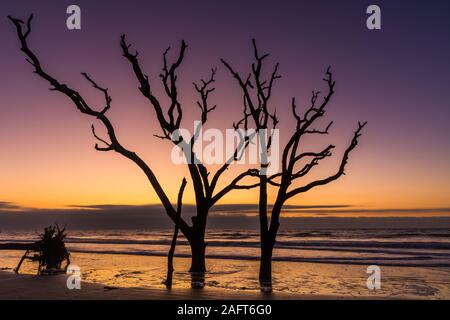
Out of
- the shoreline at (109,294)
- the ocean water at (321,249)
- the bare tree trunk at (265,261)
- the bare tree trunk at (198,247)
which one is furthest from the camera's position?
the ocean water at (321,249)

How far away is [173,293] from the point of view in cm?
1143

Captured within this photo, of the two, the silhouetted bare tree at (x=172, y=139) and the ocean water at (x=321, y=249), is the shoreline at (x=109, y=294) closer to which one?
the silhouetted bare tree at (x=172, y=139)

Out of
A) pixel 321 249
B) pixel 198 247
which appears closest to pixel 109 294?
pixel 198 247

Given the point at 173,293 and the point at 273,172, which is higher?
the point at 273,172

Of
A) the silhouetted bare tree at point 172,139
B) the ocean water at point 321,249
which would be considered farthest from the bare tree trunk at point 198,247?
the ocean water at point 321,249

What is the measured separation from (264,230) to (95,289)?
5205mm

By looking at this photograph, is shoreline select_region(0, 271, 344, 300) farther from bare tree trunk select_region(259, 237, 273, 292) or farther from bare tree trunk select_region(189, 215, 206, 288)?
bare tree trunk select_region(189, 215, 206, 288)

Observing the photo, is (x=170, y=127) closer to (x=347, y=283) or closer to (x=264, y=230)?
(x=264, y=230)

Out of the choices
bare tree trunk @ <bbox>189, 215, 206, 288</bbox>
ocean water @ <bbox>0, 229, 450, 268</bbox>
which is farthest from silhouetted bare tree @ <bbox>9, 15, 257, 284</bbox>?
ocean water @ <bbox>0, 229, 450, 268</bbox>

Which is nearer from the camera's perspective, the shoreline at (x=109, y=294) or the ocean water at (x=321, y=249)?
the shoreline at (x=109, y=294)

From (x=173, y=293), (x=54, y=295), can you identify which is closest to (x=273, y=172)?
(x=173, y=293)

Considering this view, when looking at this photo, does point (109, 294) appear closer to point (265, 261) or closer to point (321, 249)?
point (265, 261)

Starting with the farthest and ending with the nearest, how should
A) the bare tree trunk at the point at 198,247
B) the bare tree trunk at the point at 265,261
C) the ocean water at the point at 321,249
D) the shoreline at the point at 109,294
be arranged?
the ocean water at the point at 321,249 → the bare tree trunk at the point at 198,247 → the bare tree trunk at the point at 265,261 → the shoreline at the point at 109,294

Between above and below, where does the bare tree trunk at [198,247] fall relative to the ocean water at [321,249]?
above
